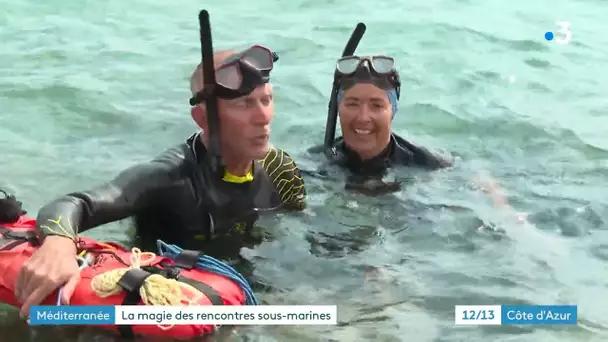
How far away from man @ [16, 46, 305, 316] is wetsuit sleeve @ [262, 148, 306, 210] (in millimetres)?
59

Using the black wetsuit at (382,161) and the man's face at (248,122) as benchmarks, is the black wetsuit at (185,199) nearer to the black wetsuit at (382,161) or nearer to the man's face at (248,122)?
the man's face at (248,122)

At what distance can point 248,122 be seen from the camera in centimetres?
429

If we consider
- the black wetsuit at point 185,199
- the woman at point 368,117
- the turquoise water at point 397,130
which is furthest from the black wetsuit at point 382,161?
the black wetsuit at point 185,199

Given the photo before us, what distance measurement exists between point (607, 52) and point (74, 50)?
274 inches

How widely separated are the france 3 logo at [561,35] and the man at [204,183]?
7.45 meters

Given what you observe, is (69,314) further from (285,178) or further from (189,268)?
(285,178)

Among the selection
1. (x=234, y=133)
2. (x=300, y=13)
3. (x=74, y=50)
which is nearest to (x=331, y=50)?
(x=300, y=13)

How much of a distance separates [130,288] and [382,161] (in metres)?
2.87

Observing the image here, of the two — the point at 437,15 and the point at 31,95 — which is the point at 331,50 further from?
the point at 31,95

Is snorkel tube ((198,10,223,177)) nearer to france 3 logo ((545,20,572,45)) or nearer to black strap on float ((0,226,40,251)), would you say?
black strap on float ((0,226,40,251))

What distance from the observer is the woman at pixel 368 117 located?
18.2ft

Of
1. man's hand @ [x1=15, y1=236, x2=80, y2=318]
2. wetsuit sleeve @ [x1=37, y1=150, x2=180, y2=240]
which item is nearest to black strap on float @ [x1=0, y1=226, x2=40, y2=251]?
wetsuit sleeve @ [x1=37, y1=150, x2=180, y2=240]

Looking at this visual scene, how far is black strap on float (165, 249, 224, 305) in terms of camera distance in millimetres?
3447

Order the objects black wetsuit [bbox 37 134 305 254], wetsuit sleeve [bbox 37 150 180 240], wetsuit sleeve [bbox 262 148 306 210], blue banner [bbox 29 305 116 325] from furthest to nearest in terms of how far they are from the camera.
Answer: wetsuit sleeve [bbox 262 148 306 210]
black wetsuit [bbox 37 134 305 254]
wetsuit sleeve [bbox 37 150 180 240]
blue banner [bbox 29 305 116 325]
